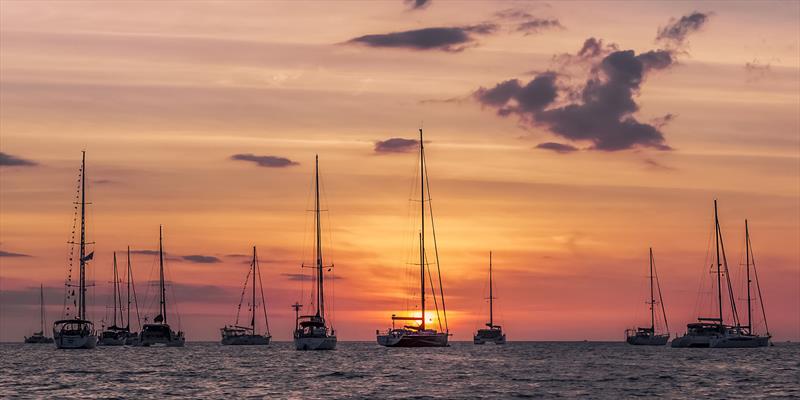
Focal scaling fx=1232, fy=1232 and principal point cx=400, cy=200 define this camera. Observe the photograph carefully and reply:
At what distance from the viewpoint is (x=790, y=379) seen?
5182 inches

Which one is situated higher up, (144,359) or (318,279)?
(318,279)

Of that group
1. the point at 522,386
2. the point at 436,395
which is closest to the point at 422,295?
the point at 522,386

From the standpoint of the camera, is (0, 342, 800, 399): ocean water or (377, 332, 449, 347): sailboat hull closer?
(0, 342, 800, 399): ocean water

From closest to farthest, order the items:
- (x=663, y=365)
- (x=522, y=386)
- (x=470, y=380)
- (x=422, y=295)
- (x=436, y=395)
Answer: (x=436, y=395), (x=522, y=386), (x=470, y=380), (x=663, y=365), (x=422, y=295)

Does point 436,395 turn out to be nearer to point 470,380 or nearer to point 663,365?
point 470,380

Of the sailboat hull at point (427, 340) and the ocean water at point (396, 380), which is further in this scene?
the sailboat hull at point (427, 340)

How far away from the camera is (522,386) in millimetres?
117938

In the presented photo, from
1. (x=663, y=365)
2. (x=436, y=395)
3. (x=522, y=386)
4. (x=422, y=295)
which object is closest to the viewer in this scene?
(x=436, y=395)

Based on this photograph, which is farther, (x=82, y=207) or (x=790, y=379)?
(x=82, y=207)

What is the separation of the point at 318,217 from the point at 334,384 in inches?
3024

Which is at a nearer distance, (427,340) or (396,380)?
(396,380)

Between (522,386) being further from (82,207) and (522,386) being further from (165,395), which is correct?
(82,207)

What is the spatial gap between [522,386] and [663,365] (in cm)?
5555

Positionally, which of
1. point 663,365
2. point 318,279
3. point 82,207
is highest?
point 82,207
